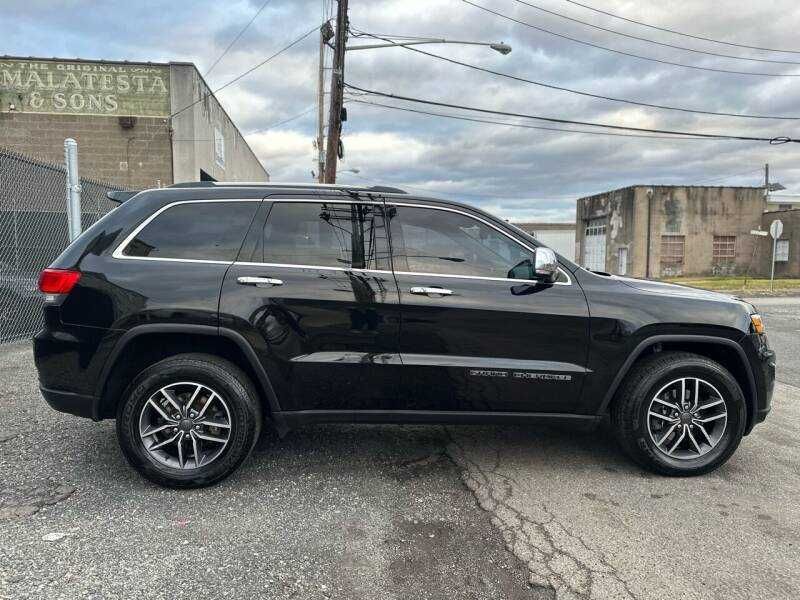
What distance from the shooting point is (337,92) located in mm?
15883

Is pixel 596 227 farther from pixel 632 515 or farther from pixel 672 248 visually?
pixel 632 515

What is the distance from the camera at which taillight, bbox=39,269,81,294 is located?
3.42 metres

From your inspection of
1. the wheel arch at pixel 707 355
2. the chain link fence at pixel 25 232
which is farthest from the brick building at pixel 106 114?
the wheel arch at pixel 707 355

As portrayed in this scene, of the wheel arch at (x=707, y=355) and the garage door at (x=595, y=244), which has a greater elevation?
the garage door at (x=595, y=244)

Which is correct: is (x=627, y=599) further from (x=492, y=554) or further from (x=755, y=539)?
(x=755, y=539)

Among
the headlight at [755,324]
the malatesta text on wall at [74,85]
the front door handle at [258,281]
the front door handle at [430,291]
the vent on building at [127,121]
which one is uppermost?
the malatesta text on wall at [74,85]

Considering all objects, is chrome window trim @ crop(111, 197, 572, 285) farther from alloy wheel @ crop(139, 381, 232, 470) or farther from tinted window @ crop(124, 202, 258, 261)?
alloy wheel @ crop(139, 381, 232, 470)

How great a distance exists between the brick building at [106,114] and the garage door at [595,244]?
959 inches

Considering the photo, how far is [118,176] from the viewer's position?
18.8m

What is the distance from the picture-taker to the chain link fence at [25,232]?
7410mm

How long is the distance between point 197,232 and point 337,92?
44.3 feet

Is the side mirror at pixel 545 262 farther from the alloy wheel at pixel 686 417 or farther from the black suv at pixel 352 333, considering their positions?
the alloy wheel at pixel 686 417

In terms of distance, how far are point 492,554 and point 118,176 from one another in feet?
64.3

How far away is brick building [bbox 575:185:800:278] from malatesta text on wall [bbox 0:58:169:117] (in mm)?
22475
